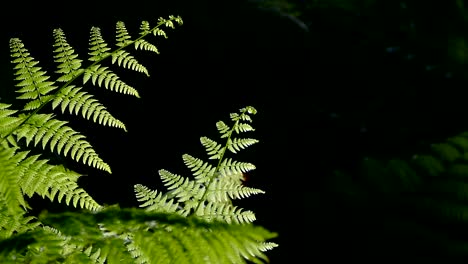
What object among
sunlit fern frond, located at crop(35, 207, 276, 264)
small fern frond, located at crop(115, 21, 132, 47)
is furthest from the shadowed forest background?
small fern frond, located at crop(115, 21, 132, 47)

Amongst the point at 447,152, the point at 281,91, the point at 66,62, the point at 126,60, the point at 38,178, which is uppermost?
the point at 281,91

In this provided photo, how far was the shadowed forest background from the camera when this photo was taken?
3525mm

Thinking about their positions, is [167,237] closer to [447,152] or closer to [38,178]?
[38,178]

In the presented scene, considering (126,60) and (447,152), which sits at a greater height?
(447,152)

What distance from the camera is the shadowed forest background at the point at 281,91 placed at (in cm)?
353

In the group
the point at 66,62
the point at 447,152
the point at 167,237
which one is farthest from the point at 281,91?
the point at 167,237

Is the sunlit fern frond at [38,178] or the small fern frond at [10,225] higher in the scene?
the sunlit fern frond at [38,178]

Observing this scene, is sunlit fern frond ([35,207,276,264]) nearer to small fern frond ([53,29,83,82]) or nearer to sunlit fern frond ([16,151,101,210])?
sunlit fern frond ([16,151,101,210])

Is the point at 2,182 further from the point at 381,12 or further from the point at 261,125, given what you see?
the point at 381,12

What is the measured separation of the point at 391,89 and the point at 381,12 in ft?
6.04

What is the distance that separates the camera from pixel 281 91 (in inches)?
175

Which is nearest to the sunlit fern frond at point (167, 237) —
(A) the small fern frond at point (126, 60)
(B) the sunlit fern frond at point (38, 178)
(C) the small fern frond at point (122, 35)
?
(B) the sunlit fern frond at point (38, 178)

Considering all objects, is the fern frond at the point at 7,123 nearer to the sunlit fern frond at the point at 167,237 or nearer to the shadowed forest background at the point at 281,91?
the sunlit fern frond at the point at 167,237

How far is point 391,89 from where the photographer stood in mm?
5277
